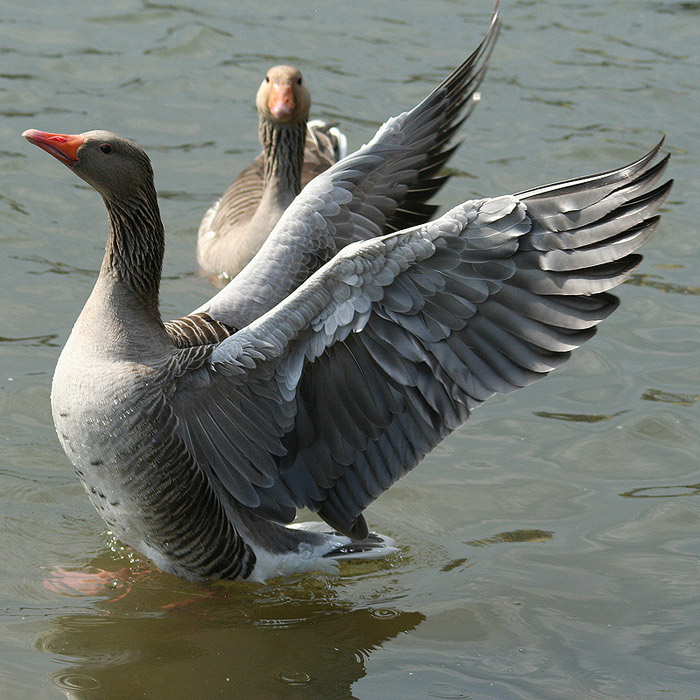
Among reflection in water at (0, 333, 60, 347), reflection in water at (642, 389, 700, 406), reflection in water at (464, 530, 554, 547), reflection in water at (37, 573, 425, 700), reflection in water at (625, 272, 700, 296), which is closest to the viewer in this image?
reflection in water at (37, 573, 425, 700)

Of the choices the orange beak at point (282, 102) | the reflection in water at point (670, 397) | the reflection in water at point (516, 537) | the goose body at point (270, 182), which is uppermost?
the orange beak at point (282, 102)

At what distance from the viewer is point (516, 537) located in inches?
276

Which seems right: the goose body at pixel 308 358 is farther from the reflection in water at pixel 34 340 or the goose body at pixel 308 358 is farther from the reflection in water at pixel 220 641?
the reflection in water at pixel 34 340

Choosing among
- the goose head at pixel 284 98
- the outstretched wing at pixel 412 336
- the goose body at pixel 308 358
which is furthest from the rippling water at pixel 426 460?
the goose head at pixel 284 98

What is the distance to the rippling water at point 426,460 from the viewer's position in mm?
5887

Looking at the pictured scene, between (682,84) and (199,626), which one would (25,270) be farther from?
(682,84)

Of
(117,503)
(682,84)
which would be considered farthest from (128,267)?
(682,84)

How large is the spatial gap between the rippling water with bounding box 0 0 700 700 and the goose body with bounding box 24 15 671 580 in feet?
1.73

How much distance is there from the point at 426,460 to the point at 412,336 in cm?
235

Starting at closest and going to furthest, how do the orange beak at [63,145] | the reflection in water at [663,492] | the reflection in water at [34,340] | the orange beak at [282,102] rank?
the orange beak at [63,145]
the reflection in water at [663,492]
the reflection in water at [34,340]
the orange beak at [282,102]

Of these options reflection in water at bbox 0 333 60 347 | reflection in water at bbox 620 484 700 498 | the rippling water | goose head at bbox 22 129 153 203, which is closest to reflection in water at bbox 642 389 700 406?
the rippling water

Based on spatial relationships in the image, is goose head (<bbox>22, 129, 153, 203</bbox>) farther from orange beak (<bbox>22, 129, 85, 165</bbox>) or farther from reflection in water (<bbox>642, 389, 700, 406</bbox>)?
reflection in water (<bbox>642, 389, 700, 406</bbox>)

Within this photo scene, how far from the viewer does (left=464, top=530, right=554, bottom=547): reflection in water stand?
6953 mm

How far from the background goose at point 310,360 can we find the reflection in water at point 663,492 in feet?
6.07
